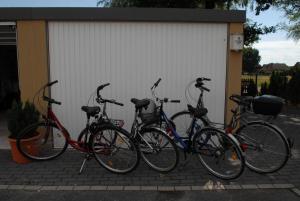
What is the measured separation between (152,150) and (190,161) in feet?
2.68

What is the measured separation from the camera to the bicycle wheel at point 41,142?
214 inches

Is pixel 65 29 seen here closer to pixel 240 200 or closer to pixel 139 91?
pixel 139 91

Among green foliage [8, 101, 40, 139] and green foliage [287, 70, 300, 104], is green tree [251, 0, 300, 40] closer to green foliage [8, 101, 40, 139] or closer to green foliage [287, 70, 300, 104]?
green foliage [287, 70, 300, 104]

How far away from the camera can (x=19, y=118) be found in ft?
17.9

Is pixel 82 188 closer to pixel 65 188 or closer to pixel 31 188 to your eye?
pixel 65 188

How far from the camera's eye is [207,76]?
6242 millimetres

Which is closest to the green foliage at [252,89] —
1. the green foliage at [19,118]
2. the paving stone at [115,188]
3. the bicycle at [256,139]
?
the bicycle at [256,139]

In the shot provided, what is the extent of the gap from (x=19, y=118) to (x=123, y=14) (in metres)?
2.41

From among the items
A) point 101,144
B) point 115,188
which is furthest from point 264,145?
point 101,144

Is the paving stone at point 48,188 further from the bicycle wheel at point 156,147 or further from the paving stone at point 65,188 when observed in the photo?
the bicycle wheel at point 156,147

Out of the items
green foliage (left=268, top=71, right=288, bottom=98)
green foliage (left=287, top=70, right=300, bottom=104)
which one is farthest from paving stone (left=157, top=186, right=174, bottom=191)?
green foliage (left=268, top=71, right=288, bottom=98)

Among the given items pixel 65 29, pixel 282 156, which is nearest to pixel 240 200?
pixel 282 156

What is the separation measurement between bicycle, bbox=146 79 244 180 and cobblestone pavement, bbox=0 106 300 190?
15 cm

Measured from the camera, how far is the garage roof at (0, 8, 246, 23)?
585cm
